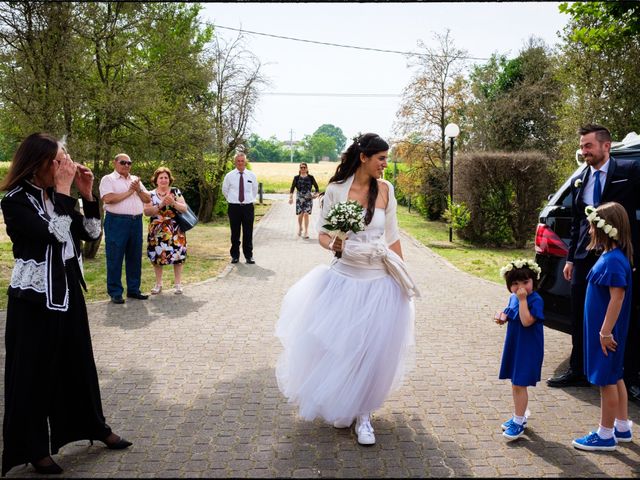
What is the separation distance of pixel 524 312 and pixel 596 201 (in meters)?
1.52

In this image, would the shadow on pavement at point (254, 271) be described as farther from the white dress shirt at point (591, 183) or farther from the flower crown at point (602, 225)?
the flower crown at point (602, 225)

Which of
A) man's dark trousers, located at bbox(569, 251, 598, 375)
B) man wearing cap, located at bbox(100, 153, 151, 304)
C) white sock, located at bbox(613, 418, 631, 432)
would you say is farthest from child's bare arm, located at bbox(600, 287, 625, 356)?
man wearing cap, located at bbox(100, 153, 151, 304)

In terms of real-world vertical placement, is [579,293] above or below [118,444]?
above

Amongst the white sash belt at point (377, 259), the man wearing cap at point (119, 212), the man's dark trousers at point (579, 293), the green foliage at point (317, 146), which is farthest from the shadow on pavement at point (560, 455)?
the green foliage at point (317, 146)

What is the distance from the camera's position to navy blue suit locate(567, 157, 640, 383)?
5.25 m

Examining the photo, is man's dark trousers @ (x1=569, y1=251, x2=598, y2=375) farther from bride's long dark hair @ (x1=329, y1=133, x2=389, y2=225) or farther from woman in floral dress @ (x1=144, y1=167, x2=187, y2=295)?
woman in floral dress @ (x1=144, y1=167, x2=187, y2=295)

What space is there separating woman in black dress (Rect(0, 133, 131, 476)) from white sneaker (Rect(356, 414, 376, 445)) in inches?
75.8

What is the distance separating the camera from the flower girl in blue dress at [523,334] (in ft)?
15.1

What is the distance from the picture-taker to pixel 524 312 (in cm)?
459

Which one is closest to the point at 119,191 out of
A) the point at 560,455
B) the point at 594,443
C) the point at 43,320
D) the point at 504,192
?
the point at 43,320

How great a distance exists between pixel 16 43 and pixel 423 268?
31.1 ft

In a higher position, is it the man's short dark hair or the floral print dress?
the man's short dark hair

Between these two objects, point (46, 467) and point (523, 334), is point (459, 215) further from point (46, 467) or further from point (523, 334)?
point (46, 467)

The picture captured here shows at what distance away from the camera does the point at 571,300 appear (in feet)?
19.0
